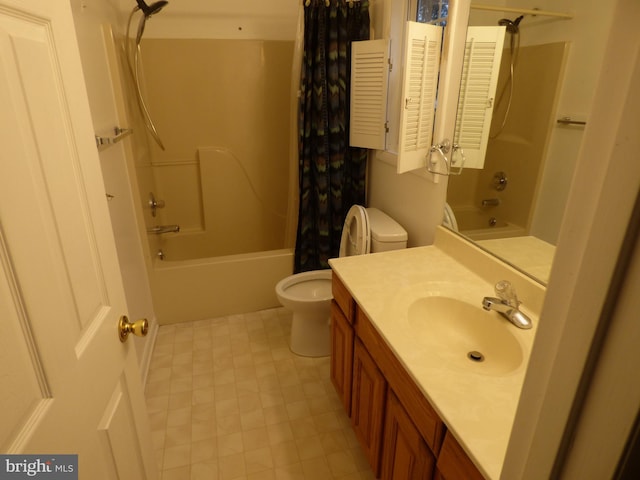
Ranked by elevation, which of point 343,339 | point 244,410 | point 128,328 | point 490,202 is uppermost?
point 490,202

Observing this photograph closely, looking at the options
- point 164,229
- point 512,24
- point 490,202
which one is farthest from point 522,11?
point 164,229

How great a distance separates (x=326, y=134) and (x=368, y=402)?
1531mm

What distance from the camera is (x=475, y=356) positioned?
121 cm

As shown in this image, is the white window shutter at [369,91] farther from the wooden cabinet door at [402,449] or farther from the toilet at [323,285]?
the wooden cabinet door at [402,449]

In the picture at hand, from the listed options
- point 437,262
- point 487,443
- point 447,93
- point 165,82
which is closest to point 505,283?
point 437,262

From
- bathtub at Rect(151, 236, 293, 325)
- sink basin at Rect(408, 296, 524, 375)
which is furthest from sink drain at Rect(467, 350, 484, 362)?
bathtub at Rect(151, 236, 293, 325)

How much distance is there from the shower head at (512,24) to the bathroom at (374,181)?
48 millimetres

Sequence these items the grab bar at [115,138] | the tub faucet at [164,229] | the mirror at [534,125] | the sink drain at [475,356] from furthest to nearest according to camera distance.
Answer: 1. the tub faucet at [164,229]
2. the grab bar at [115,138]
3. the sink drain at [475,356]
4. the mirror at [534,125]

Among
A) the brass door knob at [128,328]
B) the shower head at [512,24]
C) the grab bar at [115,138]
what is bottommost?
the brass door knob at [128,328]

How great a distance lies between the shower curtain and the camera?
2111 mm

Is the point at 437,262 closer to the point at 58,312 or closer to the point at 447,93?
the point at 447,93

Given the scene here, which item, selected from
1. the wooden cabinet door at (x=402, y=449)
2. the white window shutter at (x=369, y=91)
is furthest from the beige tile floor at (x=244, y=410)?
the white window shutter at (x=369, y=91)

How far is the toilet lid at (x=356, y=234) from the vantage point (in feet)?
6.37

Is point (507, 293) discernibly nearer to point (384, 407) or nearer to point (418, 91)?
point (384, 407)
